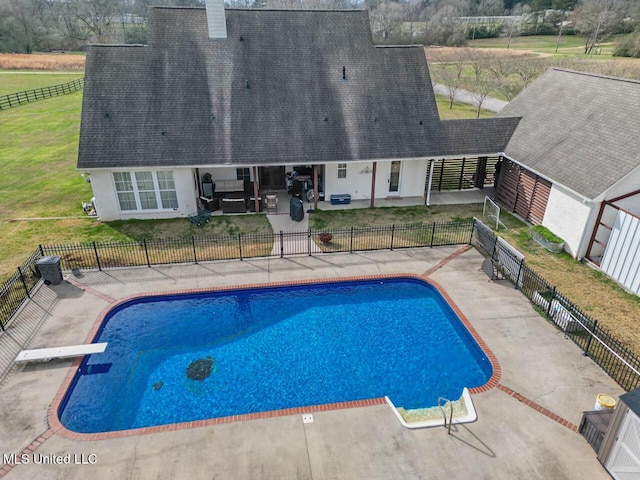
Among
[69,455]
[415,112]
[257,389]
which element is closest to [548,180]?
[415,112]

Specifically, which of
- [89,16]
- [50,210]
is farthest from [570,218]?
[89,16]

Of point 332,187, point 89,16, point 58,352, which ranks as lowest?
point 58,352

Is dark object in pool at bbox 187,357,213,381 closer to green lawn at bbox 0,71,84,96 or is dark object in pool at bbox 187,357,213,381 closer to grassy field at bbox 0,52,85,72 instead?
green lawn at bbox 0,71,84,96

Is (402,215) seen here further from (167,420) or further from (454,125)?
(167,420)

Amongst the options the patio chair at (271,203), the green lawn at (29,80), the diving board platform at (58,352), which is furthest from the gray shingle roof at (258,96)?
the green lawn at (29,80)

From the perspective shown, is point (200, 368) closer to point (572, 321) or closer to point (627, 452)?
point (627, 452)

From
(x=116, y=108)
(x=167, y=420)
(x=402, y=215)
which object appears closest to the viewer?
(x=167, y=420)

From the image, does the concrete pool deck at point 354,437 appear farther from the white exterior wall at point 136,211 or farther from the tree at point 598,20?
the tree at point 598,20
